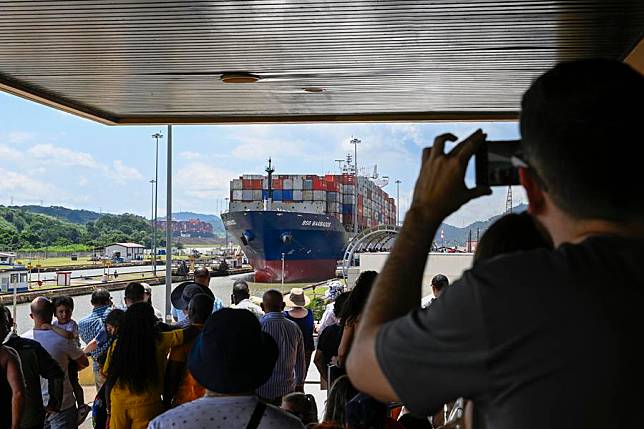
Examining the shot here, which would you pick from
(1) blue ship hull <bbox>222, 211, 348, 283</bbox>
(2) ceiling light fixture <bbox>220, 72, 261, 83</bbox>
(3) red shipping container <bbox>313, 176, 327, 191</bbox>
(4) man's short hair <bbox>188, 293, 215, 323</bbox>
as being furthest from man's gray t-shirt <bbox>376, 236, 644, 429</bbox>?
(3) red shipping container <bbox>313, 176, 327, 191</bbox>

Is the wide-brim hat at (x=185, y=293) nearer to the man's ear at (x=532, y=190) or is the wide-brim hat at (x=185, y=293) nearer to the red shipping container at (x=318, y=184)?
the man's ear at (x=532, y=190)

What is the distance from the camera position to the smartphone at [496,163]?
131 centimetres

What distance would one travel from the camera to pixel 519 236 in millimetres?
1856

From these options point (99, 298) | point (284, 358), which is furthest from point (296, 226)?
point (284, 358)

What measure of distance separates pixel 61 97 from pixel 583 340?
908cm

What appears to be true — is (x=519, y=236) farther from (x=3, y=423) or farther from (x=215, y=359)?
(x=3, y=423)

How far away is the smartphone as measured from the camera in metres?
1.31

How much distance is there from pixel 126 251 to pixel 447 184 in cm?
8643

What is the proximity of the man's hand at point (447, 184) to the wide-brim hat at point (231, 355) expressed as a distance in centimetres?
125

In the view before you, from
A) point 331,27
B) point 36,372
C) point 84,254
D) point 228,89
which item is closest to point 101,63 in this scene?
point 228,89

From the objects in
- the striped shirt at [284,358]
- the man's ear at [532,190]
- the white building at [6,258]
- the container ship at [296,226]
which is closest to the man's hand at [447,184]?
the man's ear at [532,190]

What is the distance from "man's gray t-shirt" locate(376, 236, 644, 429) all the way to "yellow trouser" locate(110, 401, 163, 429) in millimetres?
3297

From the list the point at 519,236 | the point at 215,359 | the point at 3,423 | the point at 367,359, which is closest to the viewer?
the point at 367,359

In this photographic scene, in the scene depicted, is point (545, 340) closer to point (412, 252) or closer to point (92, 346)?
point (412, 252)
